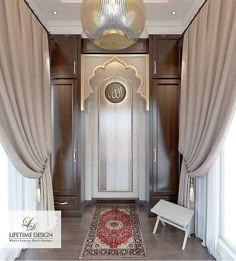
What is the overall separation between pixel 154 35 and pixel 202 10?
3.66 ft

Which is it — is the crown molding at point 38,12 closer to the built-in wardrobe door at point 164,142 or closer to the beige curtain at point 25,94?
the beige curtain at point 25,94

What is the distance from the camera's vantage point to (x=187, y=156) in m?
3.32

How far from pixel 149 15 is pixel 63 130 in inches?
89.7

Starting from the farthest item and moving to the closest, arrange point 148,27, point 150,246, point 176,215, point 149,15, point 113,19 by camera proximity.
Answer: point 148,27
point 149,15
point 176,215
point 150,246
point 113,19

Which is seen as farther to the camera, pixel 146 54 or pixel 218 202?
pixel 146 54

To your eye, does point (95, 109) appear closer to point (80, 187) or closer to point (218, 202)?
point (80, 187)

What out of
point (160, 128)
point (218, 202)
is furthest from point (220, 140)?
point (160, 128)

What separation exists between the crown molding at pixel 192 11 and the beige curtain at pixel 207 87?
0.17m

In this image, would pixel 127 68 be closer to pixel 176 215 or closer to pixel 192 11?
pixel 192 11

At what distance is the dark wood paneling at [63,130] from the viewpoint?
13.3 feet

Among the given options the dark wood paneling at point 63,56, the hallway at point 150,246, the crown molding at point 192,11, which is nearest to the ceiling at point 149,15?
the crown molding at point 192,11

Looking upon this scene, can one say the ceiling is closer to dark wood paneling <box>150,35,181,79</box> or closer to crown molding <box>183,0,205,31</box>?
crown molding <box>183,0,205,31</box>

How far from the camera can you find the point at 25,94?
2.72 metres

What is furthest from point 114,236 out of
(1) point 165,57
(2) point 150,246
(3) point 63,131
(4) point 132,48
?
(4) point 132,48
